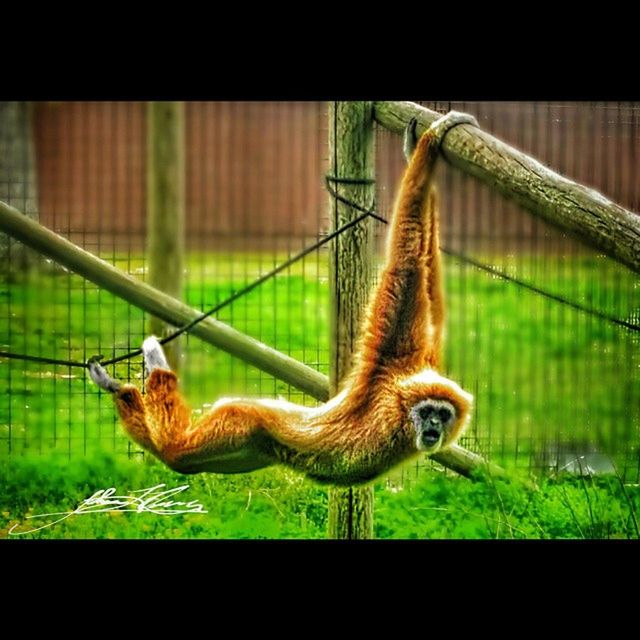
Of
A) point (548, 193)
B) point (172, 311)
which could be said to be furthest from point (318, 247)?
point (548, 193)

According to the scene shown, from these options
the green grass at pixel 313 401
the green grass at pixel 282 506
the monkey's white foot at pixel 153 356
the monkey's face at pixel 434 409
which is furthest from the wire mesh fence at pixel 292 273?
the monkey's face at pixel 434 409

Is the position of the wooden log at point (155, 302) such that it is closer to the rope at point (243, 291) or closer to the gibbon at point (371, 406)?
the rope at point (243, 291)

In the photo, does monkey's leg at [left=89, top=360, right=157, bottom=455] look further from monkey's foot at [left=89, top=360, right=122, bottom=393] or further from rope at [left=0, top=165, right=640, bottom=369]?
rope at [left=0, top=165, right=640, bottom=369]

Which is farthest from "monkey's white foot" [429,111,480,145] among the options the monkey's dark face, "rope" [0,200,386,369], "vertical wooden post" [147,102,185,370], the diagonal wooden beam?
"vertical wooden post" [147,102,185,370]

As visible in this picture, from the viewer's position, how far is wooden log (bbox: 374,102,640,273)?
330 centimetres

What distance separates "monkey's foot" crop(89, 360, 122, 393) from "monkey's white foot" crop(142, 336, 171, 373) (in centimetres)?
15

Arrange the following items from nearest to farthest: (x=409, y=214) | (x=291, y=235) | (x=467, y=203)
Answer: (x=409, y=214) → (x=467, y=203) → (x=291, y=235)

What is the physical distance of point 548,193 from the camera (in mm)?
3461

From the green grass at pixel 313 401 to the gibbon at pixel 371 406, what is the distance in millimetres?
368

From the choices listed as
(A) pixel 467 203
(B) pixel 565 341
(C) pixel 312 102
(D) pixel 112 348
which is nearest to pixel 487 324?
(B) pixel 565 341

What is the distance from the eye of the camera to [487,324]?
4680mm

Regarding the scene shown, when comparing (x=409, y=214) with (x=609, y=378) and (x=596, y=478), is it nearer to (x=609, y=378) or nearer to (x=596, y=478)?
(x=609, y=378)

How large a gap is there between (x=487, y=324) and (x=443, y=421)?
99 cm

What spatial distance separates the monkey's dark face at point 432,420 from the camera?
3807 mm
